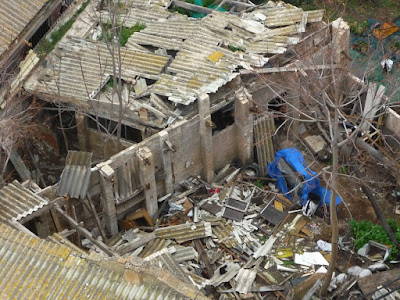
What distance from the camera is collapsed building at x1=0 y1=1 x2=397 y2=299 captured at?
2253cm

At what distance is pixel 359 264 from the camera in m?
23.2

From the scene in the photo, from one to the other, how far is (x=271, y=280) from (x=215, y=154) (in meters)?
5.70

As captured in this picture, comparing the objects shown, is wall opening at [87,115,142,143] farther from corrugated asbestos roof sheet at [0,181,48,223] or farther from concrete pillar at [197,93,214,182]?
corrugated asbestos roof sheet at [0,181,48,223]

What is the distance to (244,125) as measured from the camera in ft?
83.5

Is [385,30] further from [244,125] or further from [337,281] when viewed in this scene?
[337,281]

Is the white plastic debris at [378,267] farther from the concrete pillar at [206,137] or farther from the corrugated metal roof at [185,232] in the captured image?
the concrete pillar at [206,137]

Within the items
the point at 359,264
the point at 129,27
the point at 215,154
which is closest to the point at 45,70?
the point at 129,27

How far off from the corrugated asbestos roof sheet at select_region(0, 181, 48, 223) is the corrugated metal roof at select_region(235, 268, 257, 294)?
653cm

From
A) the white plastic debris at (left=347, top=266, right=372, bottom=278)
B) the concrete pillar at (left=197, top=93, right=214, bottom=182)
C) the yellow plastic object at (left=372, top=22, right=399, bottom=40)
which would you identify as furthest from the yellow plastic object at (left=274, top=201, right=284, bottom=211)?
the yellow plastic object at (left=372, top=22, right=399, bottom=40)

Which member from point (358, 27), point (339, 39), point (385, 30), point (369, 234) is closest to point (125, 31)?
point (339, 39)

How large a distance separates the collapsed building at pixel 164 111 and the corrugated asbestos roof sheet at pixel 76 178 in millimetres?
32

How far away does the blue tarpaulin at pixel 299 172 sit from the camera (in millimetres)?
24375

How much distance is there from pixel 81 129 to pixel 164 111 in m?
3.78

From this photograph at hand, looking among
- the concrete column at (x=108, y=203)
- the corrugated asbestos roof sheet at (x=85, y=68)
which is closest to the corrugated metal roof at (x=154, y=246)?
the concrete column at (x=108, y=203)
